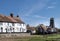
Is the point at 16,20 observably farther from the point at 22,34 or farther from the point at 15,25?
the point at 22,34

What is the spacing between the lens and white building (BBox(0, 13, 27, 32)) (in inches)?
3393

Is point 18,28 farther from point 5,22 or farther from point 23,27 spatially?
point 5,22

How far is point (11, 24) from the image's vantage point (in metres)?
90.2

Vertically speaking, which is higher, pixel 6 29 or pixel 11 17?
pixel 11 17

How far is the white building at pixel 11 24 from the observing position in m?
86.2

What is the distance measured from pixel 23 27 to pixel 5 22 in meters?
13.6

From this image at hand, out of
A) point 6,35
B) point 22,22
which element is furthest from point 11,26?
point 6,35

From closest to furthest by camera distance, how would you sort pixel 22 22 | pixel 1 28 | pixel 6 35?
pixel 6 35
pixel 1 28
pixel 22 22

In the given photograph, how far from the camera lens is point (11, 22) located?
295ft

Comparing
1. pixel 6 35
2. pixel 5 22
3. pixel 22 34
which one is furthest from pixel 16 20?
pixel 6 35

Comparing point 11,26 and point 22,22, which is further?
point 22,22

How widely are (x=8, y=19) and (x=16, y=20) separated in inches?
246

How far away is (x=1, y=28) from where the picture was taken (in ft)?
279

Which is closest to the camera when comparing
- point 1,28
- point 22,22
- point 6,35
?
point 6,35
